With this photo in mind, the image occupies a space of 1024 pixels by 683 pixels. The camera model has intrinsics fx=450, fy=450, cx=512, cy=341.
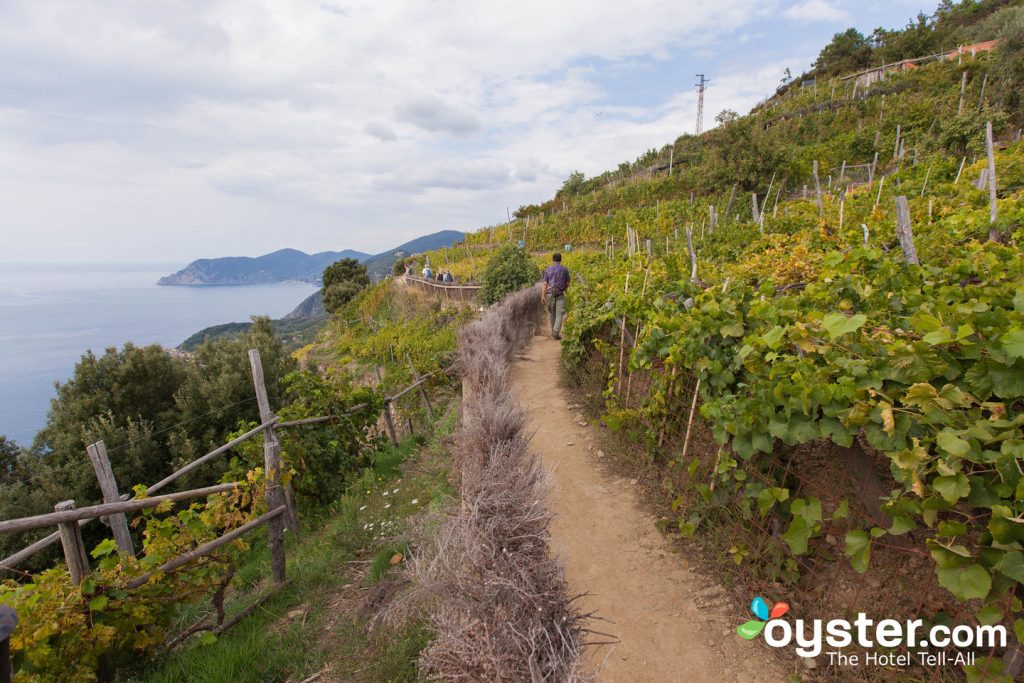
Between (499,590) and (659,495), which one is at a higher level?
(499,590)

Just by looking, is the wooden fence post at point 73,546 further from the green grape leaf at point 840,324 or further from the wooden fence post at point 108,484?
the green grape leaf at point 840,324

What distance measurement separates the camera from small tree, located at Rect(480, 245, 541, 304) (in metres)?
12.4

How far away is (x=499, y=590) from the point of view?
197cm

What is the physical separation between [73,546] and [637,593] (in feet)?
11.8

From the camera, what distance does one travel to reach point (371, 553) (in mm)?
4391

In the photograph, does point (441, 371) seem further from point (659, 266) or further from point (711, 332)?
point (711, 332)

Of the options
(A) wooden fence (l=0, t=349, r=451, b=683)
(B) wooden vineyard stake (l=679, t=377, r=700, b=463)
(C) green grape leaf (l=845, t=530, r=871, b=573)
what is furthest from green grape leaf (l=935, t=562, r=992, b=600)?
(A) wooden fence (l=0, t=349, r=451, b=683)

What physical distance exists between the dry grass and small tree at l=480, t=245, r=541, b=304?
375 inches

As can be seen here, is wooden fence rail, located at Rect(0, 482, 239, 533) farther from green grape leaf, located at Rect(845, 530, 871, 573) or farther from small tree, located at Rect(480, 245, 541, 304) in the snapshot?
small tree, located at Rect(480, 245, 541, 304)

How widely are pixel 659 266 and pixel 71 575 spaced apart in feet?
22.0

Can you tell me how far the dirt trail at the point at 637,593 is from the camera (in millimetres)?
2621

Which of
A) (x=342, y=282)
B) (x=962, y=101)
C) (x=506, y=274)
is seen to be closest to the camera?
(x=506, y=274)

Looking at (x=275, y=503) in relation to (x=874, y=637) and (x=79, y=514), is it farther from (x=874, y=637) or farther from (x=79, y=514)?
(x=874, y=637)

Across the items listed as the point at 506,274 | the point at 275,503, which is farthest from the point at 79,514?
the point at 506,274
